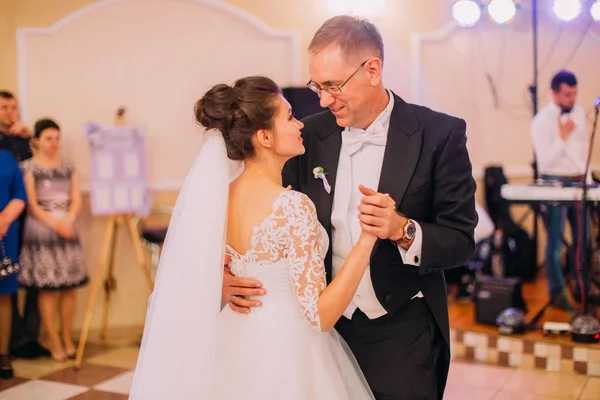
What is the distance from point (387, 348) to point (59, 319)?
12.1ft

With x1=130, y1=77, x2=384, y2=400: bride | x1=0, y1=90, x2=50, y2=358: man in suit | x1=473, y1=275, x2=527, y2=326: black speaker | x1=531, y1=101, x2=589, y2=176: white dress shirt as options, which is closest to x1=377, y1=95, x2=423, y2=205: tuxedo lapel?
x1=130, y1=77, x2=384, y2=400: bride

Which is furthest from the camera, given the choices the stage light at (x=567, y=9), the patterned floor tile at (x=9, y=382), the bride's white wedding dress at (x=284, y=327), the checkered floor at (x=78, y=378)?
the stage light at (x=567, y=9)

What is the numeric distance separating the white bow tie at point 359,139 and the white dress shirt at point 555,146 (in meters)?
3.54

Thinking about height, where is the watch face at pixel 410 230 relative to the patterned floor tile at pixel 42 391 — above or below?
above

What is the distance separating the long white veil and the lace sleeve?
0.78ft

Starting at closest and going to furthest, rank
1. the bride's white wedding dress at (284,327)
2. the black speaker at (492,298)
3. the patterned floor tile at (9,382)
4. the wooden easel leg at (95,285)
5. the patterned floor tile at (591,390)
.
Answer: the bride's white wedding dress at (284,327)
the patterned floor tile at (591,390)
the patterned floor tile at (9,382)
the wooden easel leg at (95,285)
the black speaker at (492,298)

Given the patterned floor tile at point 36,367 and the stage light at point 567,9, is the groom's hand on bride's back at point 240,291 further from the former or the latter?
the stage light at point 567,9

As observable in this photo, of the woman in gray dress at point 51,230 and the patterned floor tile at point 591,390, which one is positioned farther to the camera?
the woman in gray dress at point 51,230

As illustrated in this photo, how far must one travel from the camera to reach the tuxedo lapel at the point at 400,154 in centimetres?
226

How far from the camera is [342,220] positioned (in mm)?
2332

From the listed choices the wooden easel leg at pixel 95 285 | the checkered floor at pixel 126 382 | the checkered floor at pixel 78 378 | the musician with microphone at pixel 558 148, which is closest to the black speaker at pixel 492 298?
the checkered floor at pixel 126 382

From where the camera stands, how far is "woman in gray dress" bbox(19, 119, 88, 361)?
487 centimetres

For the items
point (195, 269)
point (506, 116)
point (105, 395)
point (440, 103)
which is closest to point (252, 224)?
point (195, 269)

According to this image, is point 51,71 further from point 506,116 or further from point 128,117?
point 506,116
